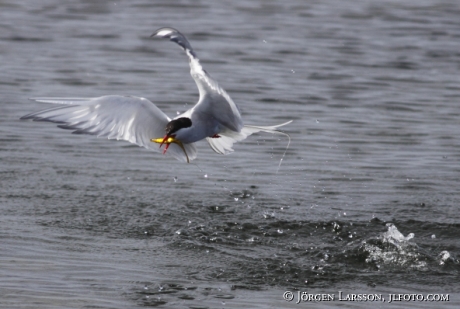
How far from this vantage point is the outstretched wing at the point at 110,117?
509 centimetres

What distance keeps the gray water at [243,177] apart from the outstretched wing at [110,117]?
855 millimetres

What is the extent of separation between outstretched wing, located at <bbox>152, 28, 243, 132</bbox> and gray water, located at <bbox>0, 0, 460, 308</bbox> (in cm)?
91

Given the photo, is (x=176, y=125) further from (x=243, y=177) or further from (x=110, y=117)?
(x=243, y=177)

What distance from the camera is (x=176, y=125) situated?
5285 millimetres

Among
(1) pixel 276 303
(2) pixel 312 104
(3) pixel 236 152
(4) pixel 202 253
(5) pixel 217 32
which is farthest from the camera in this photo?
(5) pixel 217 32

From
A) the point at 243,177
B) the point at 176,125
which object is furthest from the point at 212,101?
the point at 243,177

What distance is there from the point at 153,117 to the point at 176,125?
0.24 metres

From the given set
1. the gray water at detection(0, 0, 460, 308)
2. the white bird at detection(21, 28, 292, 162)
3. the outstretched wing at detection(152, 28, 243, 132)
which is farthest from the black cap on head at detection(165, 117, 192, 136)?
the gray water at detection(0, 0, 460, 308)

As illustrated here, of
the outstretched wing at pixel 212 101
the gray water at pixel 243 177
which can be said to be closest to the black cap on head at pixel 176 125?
the outstretched wing at pixel 212 101

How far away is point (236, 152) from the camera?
8570mm

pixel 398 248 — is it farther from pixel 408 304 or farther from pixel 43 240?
pixel 43 240

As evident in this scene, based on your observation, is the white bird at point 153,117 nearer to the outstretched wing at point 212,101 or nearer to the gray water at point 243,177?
the outstretched wing at point 212,101

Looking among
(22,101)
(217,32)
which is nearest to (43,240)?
(22,101)

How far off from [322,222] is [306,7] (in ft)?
32.7
